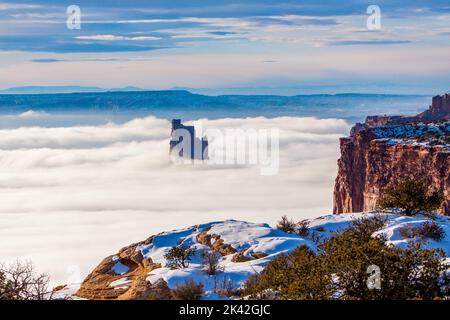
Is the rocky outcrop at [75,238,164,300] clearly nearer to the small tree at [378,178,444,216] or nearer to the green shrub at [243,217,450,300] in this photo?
the green shrub at [243,217,450,300]

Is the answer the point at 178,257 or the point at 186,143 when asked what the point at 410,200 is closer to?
the point at 178,257

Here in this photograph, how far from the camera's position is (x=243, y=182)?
171 meters

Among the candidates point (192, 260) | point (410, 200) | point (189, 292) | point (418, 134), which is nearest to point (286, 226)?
point (410, 200)

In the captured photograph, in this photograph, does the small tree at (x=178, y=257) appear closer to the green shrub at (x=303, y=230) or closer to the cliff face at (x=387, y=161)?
the green shrub at (x=303, y=230)

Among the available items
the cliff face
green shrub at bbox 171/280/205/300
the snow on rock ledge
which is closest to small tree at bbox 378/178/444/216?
the snow on rock ledge

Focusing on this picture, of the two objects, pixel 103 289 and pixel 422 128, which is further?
pixel 422 128

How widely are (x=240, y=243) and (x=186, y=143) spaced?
460ft

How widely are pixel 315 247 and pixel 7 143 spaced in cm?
14001

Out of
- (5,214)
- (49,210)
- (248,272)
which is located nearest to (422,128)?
(248,272)

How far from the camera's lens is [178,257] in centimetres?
2939

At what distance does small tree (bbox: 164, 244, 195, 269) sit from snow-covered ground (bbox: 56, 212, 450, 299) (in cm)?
23

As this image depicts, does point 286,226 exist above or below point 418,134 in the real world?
below

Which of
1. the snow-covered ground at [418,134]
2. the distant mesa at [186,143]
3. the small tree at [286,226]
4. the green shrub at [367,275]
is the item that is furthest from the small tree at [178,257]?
the distant mesa at [186,143]

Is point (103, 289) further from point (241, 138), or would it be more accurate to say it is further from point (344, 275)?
point (241, 138)
